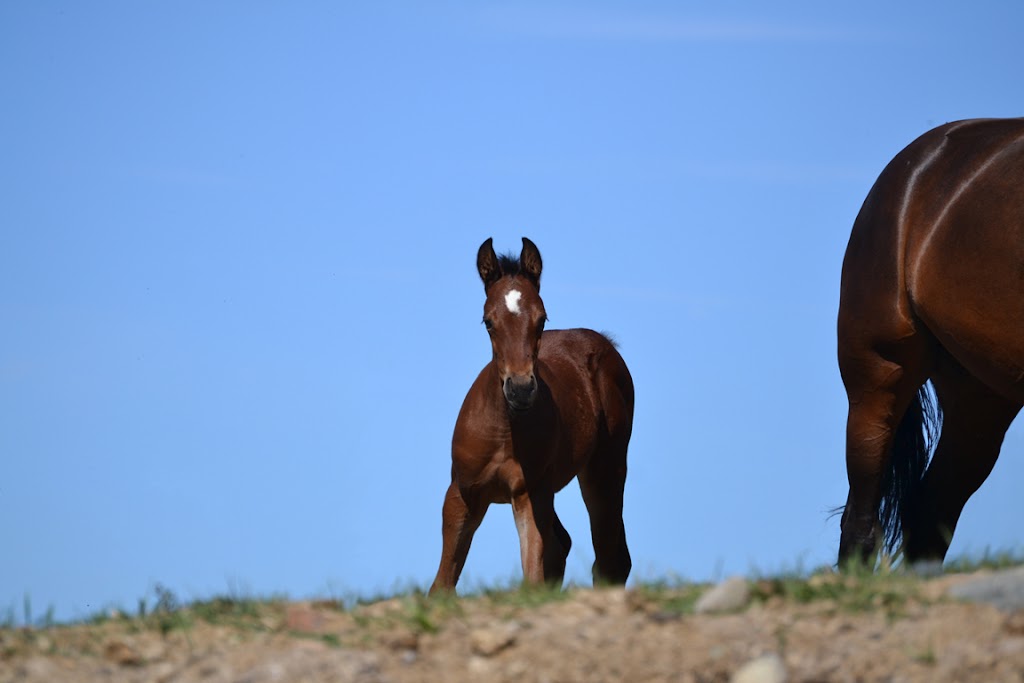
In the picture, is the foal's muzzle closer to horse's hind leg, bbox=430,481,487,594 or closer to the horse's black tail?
horse's hind leg, bbox=430,481,487,594

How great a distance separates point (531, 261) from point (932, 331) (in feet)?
7.96

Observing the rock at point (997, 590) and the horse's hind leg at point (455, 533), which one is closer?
the rock at point (997, 590)

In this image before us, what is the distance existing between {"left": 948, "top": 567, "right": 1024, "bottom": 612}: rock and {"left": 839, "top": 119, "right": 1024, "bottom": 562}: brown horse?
2553 millimetres

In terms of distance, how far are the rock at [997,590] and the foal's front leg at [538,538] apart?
138 inches

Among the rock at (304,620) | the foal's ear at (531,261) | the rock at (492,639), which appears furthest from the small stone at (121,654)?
the foal's ear at (531,261)

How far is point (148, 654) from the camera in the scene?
14.9ft

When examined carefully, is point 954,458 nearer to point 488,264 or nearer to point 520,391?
point 520,391

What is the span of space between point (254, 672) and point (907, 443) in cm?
462

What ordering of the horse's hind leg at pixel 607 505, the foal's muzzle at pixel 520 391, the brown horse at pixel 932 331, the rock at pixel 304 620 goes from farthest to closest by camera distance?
the horse's hind leg at pixel 607 505 < the foal's muzzle at pixel 520 391 < the brown horse at pixel 932 331 < the rock at pixel 304 620

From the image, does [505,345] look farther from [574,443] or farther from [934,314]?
[934,314]

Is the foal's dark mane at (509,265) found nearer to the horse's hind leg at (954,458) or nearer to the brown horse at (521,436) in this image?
the brown horse at (521,436)

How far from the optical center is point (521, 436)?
26.6 ft

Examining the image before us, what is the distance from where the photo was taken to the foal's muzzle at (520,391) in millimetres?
7641

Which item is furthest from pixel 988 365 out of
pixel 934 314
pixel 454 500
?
pixel 454 500
